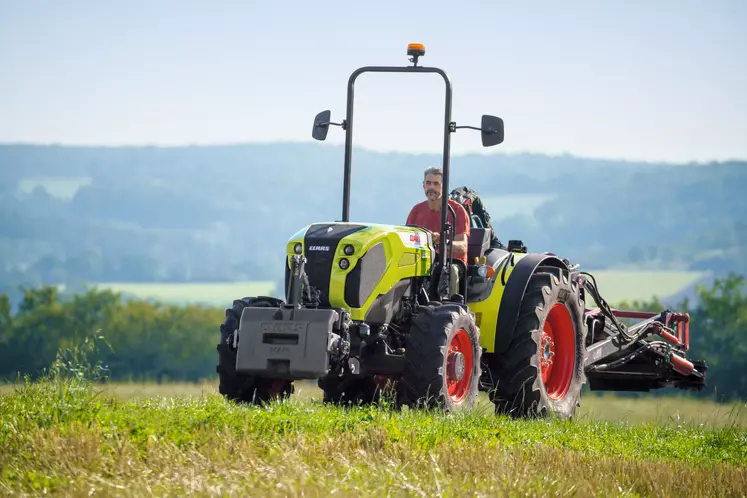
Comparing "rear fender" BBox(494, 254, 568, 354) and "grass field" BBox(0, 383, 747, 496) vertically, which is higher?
"rear fender" BBox(494, 254, 568, 354)

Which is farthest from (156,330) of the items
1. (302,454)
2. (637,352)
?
(302,454)

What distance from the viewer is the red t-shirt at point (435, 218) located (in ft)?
36.0

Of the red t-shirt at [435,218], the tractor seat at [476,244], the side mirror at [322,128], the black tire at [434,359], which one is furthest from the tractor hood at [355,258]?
the tractor seat at [476,244]

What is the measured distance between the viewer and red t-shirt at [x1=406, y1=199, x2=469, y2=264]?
36.0 ft

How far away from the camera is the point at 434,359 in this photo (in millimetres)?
9617

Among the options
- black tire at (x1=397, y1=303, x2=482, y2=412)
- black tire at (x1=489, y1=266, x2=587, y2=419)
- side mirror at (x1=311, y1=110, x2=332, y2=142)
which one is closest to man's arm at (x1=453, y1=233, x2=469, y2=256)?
black tire at (x1=489, y1=266, x2=587, y2=419)

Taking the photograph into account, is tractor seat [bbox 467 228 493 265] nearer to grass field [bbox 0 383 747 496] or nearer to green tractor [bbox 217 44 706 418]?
green tractor [bbox 217 44 706 418]

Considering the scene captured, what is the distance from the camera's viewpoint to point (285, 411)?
29.9 ft

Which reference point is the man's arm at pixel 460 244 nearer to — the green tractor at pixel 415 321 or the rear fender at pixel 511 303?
the green tractor at pixel 415 321

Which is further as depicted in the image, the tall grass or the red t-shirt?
the red t-shirt

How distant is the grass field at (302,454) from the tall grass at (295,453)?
1 centimetres

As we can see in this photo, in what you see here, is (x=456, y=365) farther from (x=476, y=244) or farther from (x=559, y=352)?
(x=559, y=352)

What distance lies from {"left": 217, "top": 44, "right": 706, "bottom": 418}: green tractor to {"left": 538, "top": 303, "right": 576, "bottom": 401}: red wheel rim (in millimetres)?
12

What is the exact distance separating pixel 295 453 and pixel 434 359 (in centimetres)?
258
